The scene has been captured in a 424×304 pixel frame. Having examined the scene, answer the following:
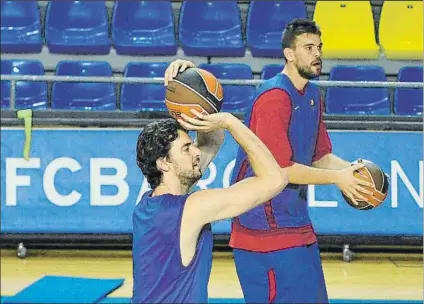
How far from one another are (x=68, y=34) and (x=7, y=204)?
288 cm

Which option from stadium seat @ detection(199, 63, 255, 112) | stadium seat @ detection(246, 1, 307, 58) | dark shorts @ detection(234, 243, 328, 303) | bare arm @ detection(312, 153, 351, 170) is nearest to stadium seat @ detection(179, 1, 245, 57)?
stadium seat @ detection(246, 1, 307, 58)

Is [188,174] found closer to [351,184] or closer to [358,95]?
[351,184]

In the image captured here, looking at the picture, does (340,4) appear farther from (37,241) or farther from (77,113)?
(37,241)

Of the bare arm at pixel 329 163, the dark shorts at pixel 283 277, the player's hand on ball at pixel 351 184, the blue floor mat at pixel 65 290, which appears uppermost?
the bare arm at pixel 329 163

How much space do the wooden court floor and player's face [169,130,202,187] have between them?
9.80 feet

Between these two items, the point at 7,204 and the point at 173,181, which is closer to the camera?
the point at 173,181

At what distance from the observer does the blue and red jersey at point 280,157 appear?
4129 millimetres

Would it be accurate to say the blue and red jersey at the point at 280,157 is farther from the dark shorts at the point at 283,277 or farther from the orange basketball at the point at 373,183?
the orange basketball at the point at 373,183

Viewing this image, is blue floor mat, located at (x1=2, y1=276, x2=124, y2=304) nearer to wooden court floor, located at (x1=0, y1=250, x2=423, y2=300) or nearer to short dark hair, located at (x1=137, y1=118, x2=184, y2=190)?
wooden court floor, located at (x1=0, y1=250, x2=423, y2=300)

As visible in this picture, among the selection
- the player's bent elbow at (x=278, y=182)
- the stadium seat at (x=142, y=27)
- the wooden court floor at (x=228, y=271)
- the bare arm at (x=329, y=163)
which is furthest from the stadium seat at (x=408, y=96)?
the player's bent elbow at (x=278, y=182)

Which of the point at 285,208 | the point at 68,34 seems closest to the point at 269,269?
the point at 285,208

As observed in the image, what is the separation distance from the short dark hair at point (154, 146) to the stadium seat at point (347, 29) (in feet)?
20.6

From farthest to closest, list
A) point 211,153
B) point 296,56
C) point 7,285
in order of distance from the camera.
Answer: point 7,285 → point 296,56 → point 211,153

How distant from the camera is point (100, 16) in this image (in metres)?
9.77
